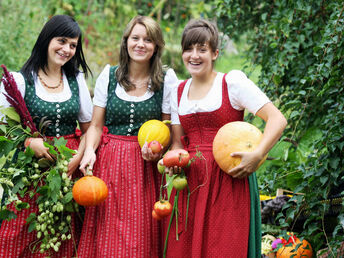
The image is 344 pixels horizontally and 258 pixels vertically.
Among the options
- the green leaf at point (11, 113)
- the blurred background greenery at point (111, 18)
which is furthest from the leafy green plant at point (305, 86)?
the blurred background greenery at point (111, 18)

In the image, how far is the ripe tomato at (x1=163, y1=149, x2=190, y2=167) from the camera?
247 centimetres

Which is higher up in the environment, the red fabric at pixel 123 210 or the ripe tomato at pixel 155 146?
the ripe tomato at pixel 155 146

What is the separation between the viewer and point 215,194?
2527 millimetres

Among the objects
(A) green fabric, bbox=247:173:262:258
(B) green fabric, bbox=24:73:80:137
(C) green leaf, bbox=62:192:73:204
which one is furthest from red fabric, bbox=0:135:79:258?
(A) green fabric, bbox=247:173:262:258

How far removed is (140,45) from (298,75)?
1.77 metres

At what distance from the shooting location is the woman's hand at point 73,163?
→ 2814 mm

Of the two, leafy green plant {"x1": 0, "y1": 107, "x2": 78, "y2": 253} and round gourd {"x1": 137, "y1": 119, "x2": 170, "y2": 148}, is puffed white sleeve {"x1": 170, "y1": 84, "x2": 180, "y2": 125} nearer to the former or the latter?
round gourd {"x1": 137, "y1": 119, "x2": 170, "y2": 148}

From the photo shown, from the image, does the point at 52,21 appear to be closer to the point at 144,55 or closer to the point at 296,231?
the point at 144,55

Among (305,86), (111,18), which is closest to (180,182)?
(305,86)

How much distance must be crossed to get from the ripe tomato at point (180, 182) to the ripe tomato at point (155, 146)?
0.74ft

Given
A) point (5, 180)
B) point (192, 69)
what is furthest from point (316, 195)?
point (5, 180)

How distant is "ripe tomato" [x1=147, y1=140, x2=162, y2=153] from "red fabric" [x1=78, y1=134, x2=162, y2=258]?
223mm

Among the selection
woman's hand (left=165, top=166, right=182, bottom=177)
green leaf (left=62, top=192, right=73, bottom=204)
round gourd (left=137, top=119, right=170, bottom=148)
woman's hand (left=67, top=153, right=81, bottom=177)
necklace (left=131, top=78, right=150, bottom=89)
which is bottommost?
green leaf (left=62, top=192, right=73, bottom=204)

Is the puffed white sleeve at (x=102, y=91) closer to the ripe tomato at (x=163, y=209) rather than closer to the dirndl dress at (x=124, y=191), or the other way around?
the dirndl dress at (x=124, y=191)
